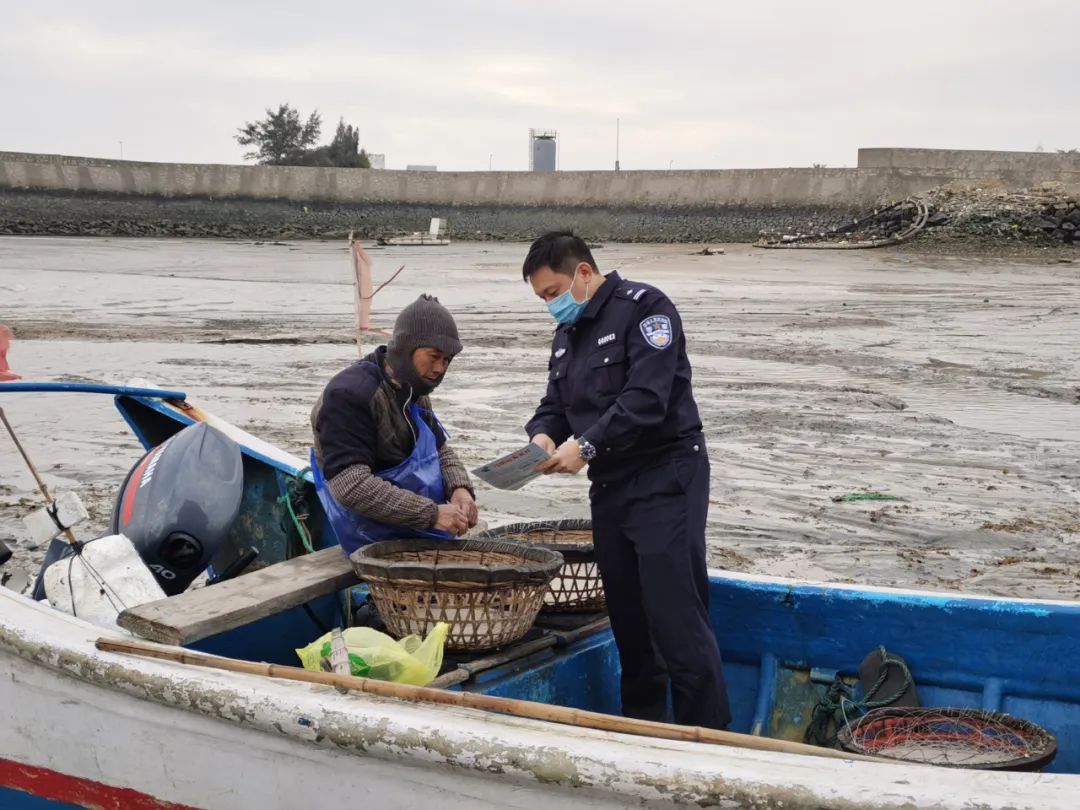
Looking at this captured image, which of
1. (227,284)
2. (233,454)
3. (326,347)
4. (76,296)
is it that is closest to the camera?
(233,454)

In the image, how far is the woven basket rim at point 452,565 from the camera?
3605 millimetres

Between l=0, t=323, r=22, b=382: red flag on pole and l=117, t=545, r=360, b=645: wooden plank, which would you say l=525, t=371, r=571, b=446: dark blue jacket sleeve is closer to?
l=117, t=545, r=360, b=645: wooden plank

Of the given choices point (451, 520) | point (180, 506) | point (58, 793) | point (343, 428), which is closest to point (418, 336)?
point (343, 428)

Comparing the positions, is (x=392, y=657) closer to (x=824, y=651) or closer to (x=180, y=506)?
(x=180, y=506)

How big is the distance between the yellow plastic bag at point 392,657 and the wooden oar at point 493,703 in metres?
0.21

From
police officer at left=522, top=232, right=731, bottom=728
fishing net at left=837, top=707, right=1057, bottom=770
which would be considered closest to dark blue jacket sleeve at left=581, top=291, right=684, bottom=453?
police officer at left=522, top=232, right=731, bottom=728

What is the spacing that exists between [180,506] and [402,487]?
885 mm

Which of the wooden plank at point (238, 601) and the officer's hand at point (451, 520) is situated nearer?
the wooden plank at point (238, 601)

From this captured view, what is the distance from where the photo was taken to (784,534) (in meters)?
7.16

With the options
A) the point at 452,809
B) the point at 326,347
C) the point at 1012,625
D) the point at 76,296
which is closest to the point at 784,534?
the point at 1012,625

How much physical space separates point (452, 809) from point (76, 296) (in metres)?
18.1

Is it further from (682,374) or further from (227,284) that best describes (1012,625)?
(227,284)

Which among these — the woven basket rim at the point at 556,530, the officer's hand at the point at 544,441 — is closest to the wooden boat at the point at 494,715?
the woven basket rim at the point at 556,530

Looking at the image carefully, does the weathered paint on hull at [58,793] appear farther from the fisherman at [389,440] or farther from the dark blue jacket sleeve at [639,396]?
the dark blue jacket sleeve at [639,396]
